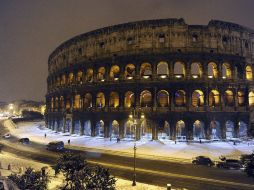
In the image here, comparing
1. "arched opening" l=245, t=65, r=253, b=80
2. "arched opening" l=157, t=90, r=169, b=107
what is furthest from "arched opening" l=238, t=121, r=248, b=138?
"arched opening" l=157, t=90, r=169, b=107

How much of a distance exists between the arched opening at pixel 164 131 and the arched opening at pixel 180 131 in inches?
58.9

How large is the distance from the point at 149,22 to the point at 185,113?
622 inches

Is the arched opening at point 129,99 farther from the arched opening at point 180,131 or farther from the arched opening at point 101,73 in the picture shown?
the arched opening at point 180,131

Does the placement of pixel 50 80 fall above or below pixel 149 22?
below

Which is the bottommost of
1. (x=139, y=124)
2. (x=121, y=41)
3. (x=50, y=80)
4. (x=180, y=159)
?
(x=180, y=159)

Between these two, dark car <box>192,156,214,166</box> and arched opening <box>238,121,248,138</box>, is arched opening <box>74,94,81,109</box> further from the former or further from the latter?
arched opening <box>238,121,248,138</box>

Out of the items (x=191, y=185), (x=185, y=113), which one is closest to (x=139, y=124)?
(x=185, y=113)

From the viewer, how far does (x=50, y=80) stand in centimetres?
5662

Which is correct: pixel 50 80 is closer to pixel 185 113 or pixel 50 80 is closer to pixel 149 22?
pixel 149 22

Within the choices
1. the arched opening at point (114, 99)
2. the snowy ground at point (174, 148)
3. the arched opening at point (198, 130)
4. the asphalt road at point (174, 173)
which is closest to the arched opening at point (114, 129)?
the arched opening at point (114, 99)

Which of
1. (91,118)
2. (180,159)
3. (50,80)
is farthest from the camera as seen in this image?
(50,80)

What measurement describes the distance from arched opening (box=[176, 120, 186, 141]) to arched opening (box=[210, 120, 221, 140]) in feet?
13.6

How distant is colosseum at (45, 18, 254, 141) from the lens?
3412 centimetres

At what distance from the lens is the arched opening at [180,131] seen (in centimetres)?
3383
